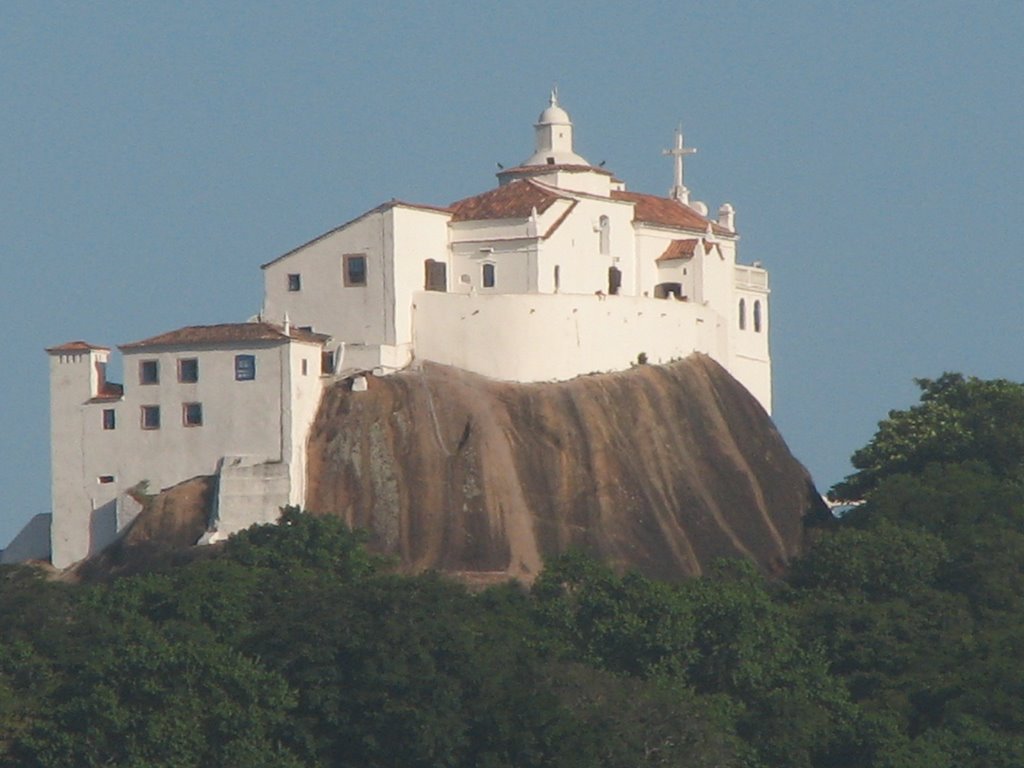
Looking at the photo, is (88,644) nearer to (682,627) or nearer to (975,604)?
(682,627)

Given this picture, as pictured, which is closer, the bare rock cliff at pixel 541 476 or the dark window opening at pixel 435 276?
the bare rock cliff at pixel 541 476

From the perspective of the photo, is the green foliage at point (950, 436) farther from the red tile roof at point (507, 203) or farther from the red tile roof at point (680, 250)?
the red tile roof at point (507, 203)

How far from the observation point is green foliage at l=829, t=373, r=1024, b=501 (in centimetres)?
10669

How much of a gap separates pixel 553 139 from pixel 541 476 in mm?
15580

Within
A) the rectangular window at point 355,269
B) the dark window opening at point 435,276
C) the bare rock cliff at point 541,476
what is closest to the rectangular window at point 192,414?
the bare rock cliff at point 541,476

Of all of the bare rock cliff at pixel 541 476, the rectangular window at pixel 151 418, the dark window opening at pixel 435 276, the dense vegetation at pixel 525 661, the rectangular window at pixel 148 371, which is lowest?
the dense vegetation at pixel 525 661

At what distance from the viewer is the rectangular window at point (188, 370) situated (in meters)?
99.0

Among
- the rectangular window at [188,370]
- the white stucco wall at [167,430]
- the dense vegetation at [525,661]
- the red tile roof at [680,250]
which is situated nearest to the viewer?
the dense vegetation at [525,661]

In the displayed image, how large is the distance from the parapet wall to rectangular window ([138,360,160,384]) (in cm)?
776

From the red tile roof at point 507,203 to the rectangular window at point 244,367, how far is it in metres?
9.35

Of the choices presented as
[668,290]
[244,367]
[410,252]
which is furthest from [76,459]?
[668,290]

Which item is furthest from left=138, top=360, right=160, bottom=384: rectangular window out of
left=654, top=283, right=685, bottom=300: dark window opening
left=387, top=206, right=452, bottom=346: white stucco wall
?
left=654, top=283, right=685, bottom=300: dark window opening

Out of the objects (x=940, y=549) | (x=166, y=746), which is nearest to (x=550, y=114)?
(x=940, y=549)

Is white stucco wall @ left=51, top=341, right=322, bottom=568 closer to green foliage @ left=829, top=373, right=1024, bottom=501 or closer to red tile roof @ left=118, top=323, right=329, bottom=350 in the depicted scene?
red tile roof @ left=118, top=323, right=329, bottom=350
